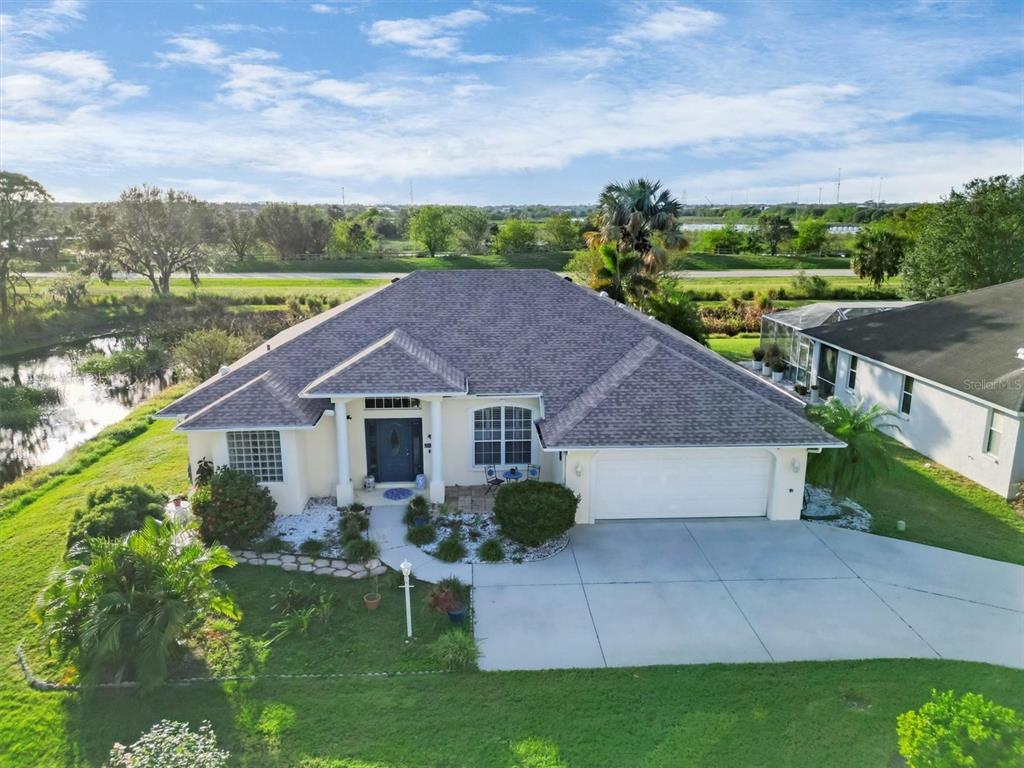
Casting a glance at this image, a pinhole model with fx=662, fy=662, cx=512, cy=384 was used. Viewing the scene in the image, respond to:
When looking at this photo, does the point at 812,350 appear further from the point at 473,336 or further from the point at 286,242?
the point at 286,242

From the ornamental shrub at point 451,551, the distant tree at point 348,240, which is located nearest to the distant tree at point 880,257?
the ornamental shrub at point 451,551

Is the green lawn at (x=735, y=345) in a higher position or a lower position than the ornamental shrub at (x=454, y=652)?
higher

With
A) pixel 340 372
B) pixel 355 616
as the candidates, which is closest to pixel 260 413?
pixel 340 372

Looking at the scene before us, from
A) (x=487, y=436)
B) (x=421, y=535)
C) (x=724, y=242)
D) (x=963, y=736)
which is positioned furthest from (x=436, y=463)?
(x=724, y=242)

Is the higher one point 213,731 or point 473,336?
point 473,336

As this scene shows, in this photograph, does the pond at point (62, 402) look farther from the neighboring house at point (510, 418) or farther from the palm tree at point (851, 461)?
the palm tree at point (851, 461)

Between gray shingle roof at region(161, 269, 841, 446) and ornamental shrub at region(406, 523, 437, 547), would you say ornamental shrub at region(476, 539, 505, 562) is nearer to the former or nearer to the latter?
ornamental shrub at region(406, 523, 437, 547)

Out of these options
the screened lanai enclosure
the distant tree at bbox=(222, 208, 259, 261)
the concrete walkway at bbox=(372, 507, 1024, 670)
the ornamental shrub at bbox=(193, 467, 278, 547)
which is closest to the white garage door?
the concrete walkway at bbox=(372, 507, 1024, 670)
